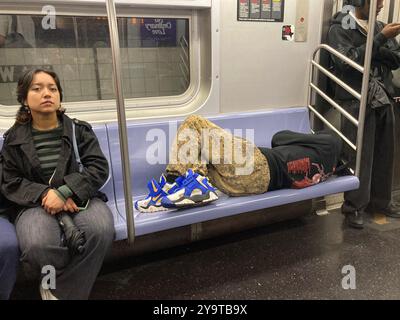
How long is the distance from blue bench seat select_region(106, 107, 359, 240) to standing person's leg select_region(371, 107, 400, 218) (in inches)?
22.6

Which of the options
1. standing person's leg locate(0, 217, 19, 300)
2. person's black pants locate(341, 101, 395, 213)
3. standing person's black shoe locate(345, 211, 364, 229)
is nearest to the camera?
standing person's leg locate(0, 217, 19, 300)

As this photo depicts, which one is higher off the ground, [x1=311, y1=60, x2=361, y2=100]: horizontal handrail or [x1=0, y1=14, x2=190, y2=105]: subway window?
[x1=0, y1=14, x2=190, y2=105]: subway window

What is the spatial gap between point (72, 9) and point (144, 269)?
5.71ft

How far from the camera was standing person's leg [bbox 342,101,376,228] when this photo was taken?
290 cm

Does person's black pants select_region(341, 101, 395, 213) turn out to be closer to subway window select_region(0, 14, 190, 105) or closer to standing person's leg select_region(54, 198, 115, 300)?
subway window select_region(0, 14, 190, 105)

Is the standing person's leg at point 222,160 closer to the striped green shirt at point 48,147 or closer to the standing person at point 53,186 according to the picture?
the standing person at point 53,186

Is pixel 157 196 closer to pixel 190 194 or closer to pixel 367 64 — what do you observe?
pixel 190 194

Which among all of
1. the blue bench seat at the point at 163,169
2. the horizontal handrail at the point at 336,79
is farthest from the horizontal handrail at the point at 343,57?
the blue bench seat at the point at 163,169

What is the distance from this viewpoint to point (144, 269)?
253 centimetres

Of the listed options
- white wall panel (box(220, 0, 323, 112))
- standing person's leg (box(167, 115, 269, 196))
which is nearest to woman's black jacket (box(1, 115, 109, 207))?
standing person's leg (box(167, 115, 269, 196))

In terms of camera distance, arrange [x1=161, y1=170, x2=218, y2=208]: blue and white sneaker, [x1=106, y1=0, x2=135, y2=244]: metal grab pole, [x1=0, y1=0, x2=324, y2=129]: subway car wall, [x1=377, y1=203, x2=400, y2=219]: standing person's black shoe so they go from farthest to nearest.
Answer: [x1=377, y1=203, x2=400, y2=219]: standing person's black shoe
[x1=0, y1=0, x2=324, y2=129]: subway car wall
[x1=161, y1=170, x2=218, y2=208]: blue and white sneaker
[x1=106, y1=0, x2=135, y2=244]: metal grab pole

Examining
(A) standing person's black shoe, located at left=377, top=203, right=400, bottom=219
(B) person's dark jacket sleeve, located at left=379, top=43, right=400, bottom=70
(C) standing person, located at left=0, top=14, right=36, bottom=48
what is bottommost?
(A) standing person's black shoe, located at left=377, top=203, right=400, bottom=219

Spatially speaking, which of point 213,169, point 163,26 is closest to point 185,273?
point 213,169

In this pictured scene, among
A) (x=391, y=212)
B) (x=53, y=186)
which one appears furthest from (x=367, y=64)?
(x=53, y=186)
